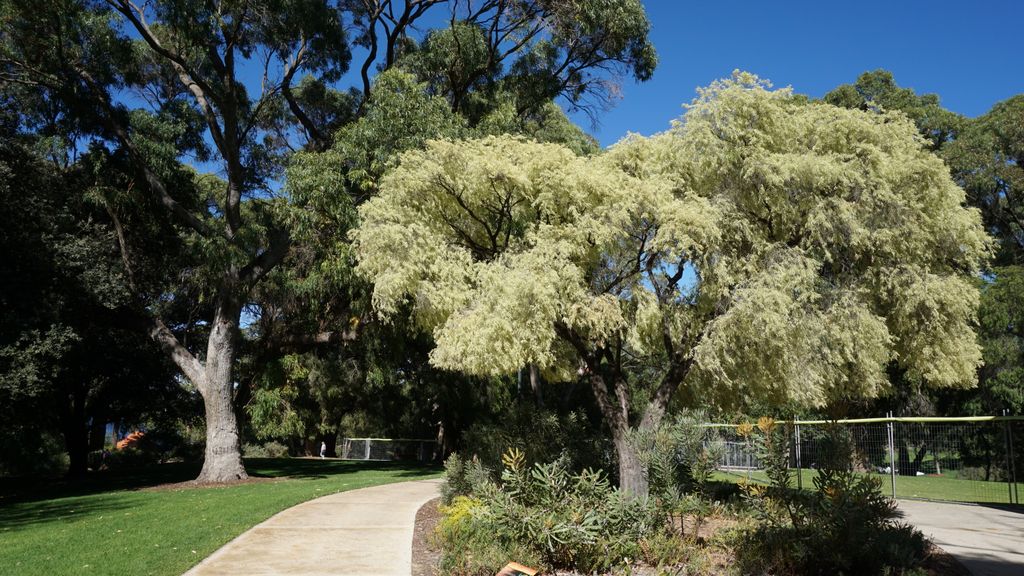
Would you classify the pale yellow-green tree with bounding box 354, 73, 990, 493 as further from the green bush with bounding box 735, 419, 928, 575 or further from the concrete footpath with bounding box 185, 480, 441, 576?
the concrete footpath with bounding box 185, 480, 441, 576

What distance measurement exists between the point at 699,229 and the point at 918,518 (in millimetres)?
6505

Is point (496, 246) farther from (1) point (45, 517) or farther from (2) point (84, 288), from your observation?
(2) point (84, 288)

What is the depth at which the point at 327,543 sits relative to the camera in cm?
855

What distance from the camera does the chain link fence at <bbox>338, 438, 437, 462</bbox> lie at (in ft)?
111

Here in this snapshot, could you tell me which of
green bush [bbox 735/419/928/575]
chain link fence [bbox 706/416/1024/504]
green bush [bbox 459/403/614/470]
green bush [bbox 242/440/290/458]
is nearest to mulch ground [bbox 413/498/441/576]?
green bush [bbox 459/403/614/470]

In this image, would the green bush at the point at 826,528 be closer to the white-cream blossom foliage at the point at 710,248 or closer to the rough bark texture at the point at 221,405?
the white-cream blossom foliage at the point at 710,248

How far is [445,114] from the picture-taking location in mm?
15898

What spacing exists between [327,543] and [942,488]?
16207mm

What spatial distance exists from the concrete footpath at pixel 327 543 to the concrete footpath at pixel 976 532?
21.0ft

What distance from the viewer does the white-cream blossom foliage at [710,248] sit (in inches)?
376

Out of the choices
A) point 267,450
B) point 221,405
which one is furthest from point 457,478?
point 267,450

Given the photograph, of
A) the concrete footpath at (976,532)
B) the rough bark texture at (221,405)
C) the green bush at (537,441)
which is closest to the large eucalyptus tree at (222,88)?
the rough bark texture at (221,405)

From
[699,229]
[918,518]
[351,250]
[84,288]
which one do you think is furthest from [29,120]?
[918,518]

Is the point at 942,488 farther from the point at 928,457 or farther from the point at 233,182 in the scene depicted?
the point at 233,182
